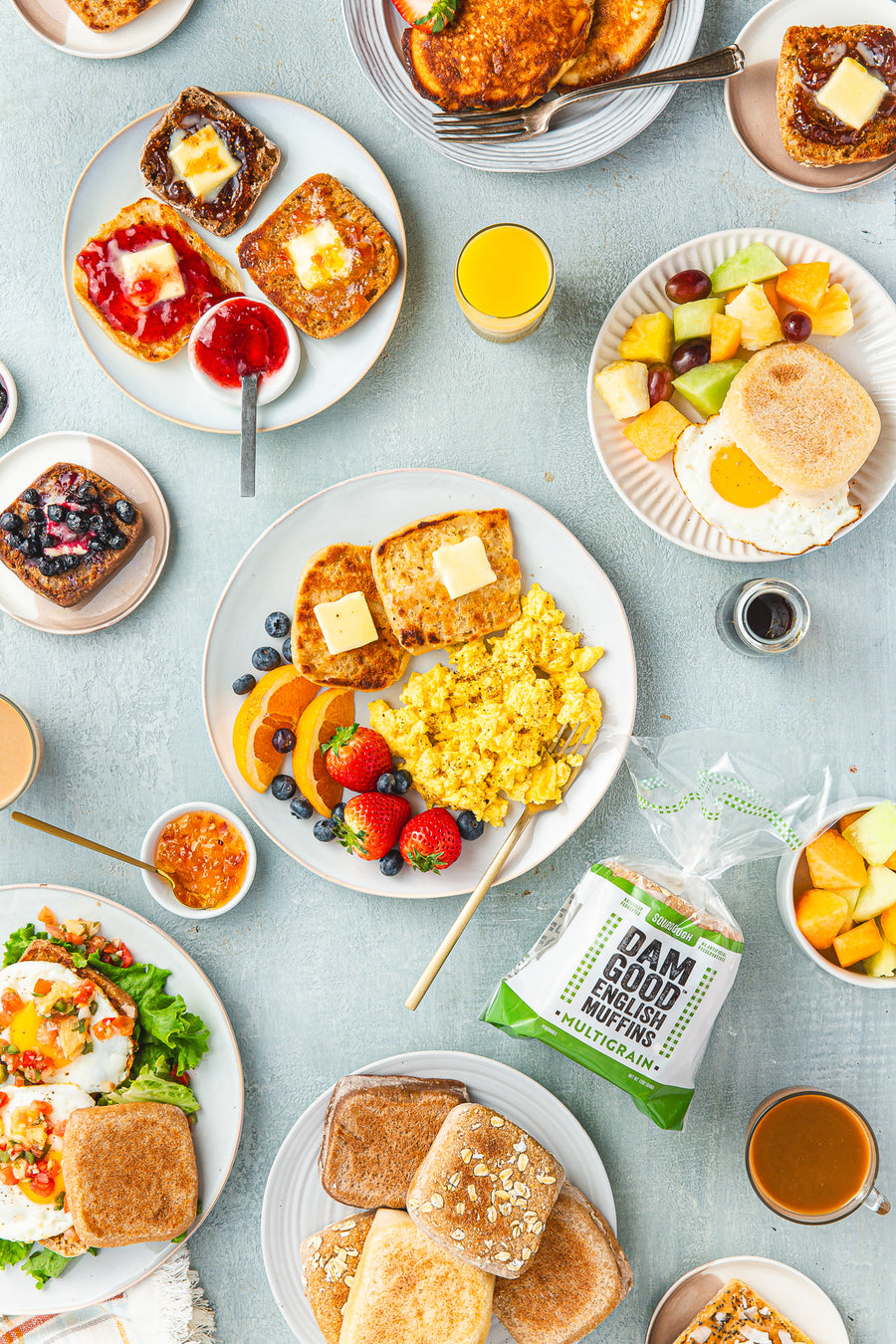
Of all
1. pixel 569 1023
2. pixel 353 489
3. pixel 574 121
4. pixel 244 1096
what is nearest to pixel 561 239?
pixel 574 121

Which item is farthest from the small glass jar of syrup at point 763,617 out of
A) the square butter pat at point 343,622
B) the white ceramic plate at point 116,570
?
the white ceramic plate at point 116,570

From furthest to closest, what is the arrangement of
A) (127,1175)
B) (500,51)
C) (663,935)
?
(127,1175) → (500,51) → (663,935)

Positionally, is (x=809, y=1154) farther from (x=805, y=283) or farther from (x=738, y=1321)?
(x=805, y=283)

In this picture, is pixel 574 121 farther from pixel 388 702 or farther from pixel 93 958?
pixel 93 958

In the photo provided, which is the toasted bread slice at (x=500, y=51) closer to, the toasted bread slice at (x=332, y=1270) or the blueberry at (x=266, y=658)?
the blueberry at (x=266, y=658)

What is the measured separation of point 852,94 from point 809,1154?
106 inches

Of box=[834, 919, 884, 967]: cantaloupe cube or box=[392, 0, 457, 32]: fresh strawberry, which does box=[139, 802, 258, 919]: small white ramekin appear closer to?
box=[834, 919, 884, 967]: cantaloupe cube

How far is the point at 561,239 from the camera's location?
2.33 m

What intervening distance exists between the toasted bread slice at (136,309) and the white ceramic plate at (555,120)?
639 millimetres

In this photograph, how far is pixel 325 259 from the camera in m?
2.24

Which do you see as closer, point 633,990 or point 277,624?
point 633,990

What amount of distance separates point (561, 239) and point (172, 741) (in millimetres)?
1772

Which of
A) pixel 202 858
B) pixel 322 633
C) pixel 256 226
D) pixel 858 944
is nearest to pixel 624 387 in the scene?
pixel 322 633

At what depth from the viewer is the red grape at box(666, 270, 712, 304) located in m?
2.19
